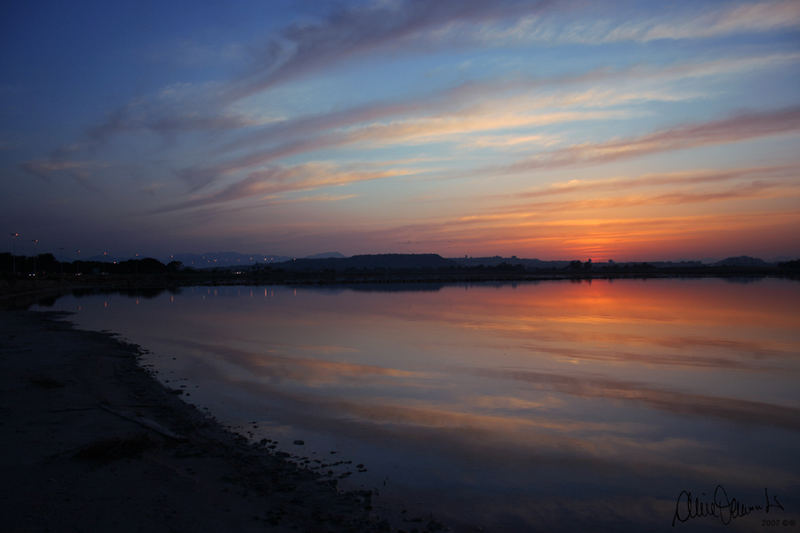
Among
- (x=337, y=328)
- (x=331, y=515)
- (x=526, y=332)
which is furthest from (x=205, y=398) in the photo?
(x=526, y=332)

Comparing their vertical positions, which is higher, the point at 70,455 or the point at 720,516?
the point at 70,455

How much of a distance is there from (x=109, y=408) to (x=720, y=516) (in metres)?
9.39

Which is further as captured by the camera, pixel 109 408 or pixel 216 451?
pixel 109 408

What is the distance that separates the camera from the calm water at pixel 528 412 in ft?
22.1

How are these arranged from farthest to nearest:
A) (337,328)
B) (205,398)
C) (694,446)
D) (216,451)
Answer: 1. (337,328)
2. (205,398)
3. (694,446)
4. (216,451)

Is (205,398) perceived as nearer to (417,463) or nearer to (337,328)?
(417,463)

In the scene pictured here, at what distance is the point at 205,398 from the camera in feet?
37.1

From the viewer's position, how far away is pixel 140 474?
6.59 m
